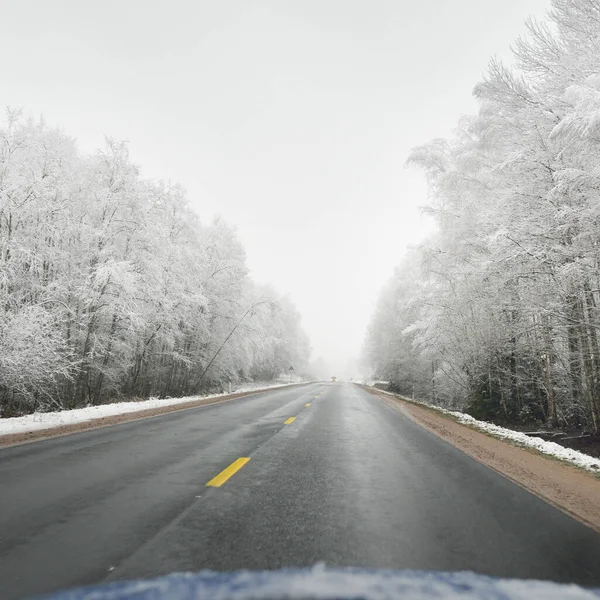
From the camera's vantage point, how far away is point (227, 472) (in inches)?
200

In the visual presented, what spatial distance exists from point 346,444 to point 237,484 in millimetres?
3395

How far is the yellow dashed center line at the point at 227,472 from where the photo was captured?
4.57 m

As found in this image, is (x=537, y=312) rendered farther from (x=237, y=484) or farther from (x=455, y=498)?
(x=237, y=484)

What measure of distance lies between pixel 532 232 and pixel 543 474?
574 cm

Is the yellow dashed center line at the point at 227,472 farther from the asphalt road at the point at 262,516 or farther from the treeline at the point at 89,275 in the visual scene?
the treeline at the point at 89,275

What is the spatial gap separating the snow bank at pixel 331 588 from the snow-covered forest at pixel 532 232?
23.3 ft

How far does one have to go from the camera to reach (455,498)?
4195 mm

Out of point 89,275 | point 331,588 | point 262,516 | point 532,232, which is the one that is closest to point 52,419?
point 89,275

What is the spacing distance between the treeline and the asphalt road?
5.99 metres

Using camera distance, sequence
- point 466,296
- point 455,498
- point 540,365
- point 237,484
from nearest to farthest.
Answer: point 455,498, point 237,484, point 540,365, point 466,296

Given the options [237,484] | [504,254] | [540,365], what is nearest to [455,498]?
[237,484]

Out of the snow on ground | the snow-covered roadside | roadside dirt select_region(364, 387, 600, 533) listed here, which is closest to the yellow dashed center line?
roadside dirt select_region(364, 387, 600, 533)

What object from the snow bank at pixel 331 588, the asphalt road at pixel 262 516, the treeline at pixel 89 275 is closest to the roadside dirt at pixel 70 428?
the asphalt road at pixel 262 516

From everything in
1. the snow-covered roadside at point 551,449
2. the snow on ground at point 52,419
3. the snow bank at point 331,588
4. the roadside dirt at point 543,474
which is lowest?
the snow-covered roadside at point 551,449
